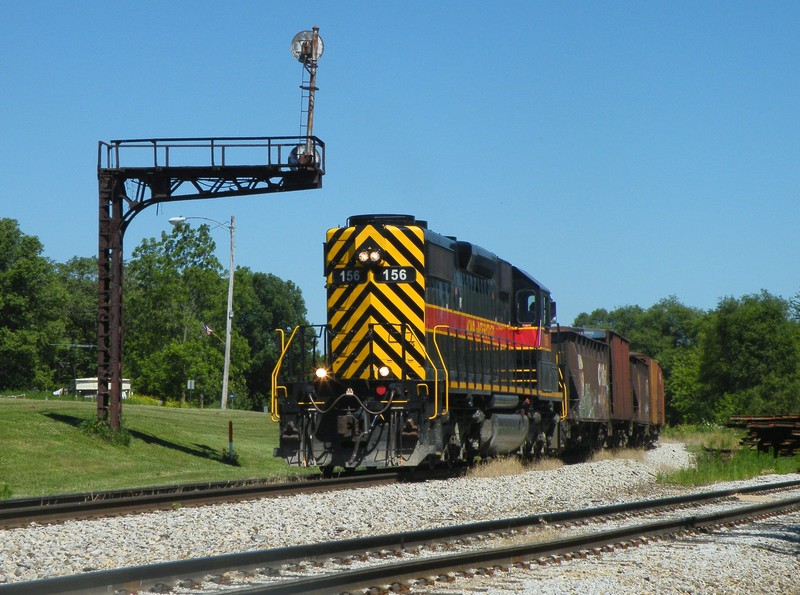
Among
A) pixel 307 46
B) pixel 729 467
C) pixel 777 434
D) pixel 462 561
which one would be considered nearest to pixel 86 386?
pixel 307 46

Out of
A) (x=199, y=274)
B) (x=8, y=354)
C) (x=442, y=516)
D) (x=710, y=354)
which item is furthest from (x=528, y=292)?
(x=710, y=354)

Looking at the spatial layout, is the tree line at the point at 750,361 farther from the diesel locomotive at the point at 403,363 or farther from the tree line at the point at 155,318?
→ the diesel locomotive at the point at 403,363

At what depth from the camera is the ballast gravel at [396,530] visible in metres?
8.73

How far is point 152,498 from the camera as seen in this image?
13.5m

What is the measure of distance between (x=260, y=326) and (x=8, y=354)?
138 feet

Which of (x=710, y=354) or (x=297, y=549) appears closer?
(x=297, y=549)

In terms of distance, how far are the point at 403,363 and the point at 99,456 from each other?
8380 millimetres

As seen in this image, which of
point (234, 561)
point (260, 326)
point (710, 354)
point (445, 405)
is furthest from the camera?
point (260, 326)

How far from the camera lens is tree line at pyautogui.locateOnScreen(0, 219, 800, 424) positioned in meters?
70.9

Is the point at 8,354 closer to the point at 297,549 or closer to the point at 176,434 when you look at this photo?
the point at 176,434

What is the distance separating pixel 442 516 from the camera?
1359 centimetres

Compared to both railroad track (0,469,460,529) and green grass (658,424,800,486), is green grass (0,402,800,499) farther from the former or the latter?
railroad track (0,469,460,529)

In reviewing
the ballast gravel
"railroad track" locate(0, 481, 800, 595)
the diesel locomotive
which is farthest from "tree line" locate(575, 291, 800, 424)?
"railroad track" locate(0, 481, 800, 595)

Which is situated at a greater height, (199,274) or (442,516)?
(199,274)
